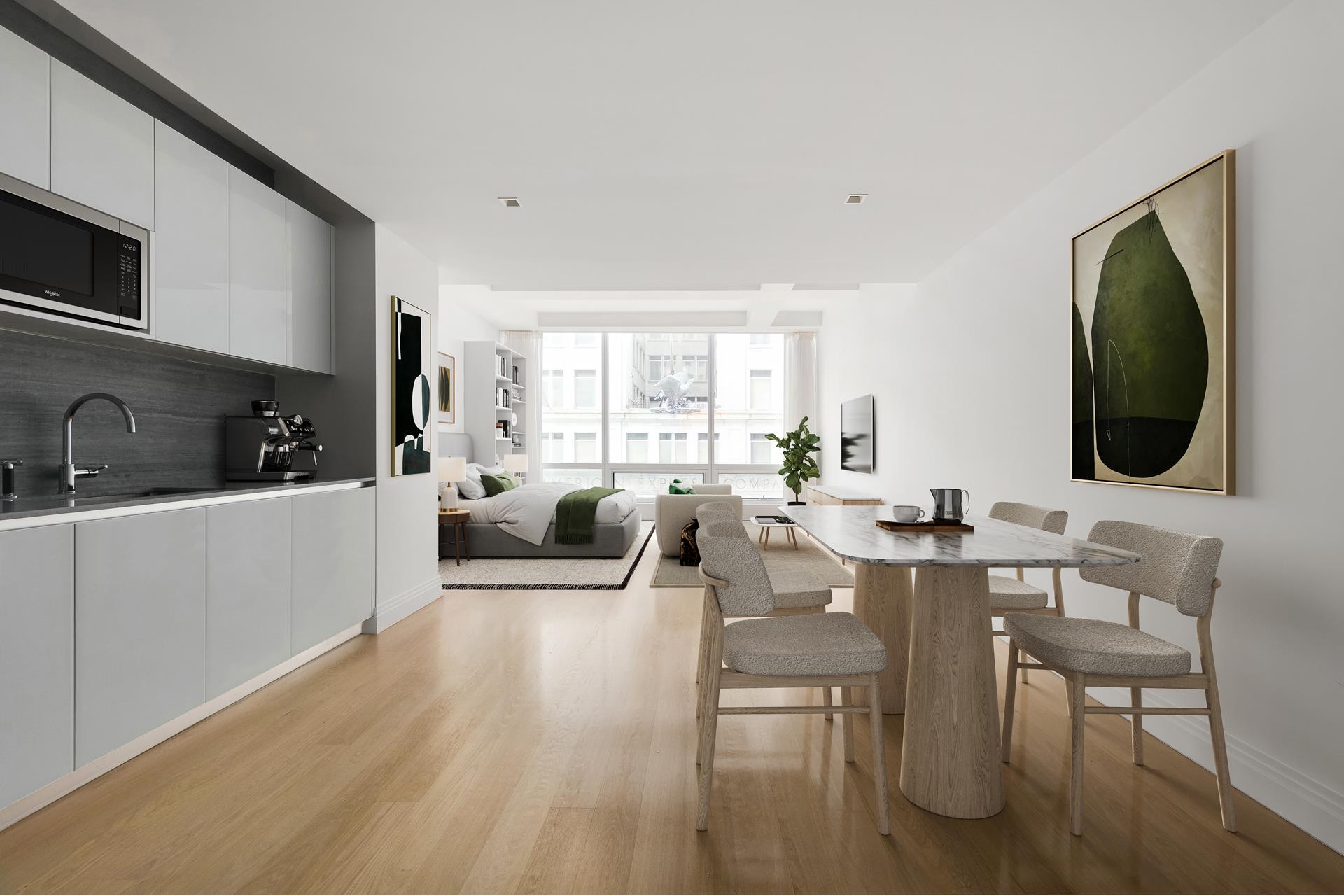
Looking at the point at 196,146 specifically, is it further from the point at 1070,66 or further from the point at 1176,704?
the point at 1176,704

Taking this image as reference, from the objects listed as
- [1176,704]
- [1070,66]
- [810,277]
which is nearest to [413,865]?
[1176,704]

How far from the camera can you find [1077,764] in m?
1.92

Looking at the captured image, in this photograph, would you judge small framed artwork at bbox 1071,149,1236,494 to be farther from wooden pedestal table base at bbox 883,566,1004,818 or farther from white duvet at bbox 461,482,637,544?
white duvet at bbox 461,482,637,544

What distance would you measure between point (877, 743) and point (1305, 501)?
1418 mm

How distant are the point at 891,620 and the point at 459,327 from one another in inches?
267

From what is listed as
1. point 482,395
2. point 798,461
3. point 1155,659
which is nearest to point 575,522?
point 482,395

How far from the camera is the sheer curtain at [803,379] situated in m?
9.64

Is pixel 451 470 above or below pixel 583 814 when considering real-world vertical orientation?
above

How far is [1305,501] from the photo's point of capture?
6.54ft

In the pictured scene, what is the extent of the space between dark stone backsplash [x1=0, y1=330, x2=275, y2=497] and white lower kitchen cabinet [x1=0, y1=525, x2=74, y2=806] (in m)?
0.76

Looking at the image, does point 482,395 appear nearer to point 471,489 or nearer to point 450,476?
point 471,489

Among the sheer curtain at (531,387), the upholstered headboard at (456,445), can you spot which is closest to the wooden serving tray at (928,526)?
the upholstered headboard at (456,445)

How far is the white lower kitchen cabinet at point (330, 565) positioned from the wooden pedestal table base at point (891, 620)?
2482 mm

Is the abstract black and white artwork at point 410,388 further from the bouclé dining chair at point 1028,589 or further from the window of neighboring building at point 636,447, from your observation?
the window of neighboring building at point 636,447
